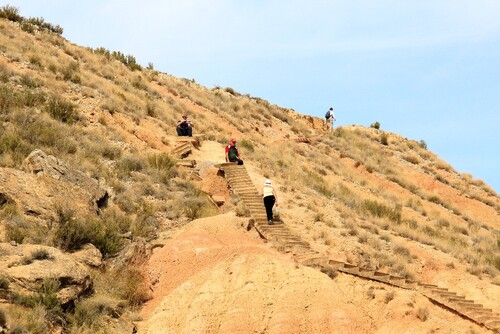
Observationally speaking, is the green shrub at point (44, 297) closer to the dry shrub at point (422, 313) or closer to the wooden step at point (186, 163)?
the dry shrub at point (422, 313)

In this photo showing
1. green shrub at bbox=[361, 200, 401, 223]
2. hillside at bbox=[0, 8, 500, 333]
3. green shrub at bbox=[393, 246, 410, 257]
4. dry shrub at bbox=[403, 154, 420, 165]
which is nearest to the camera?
hillside at bbox=[0, 8, 500, 333]

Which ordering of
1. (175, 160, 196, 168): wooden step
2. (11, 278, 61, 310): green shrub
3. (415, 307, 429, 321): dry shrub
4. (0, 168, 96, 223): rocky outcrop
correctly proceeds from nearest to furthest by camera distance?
1. (11, 278, 61, 310): green shrub
2. (415, 307, 429, 321): dry shrub
3. (0, 168, 96, 223): rocky outcrop
4. (175, 160, 196, 168): wooden step

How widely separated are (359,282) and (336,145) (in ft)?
90.6

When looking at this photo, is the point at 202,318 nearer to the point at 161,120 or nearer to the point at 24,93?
the point at 24,93

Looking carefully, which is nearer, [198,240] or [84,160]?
[198,240]

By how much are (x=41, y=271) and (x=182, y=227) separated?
648cm

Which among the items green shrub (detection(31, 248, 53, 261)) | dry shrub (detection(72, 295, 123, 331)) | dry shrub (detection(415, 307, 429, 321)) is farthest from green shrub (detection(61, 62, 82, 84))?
dry shrub (detection(415, 307, 429, 321))

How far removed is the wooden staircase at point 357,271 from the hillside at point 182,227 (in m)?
0.08

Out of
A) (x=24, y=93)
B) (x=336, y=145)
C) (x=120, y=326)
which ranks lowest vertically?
(x=120, y=326)

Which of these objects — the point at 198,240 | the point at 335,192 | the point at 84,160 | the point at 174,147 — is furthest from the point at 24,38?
the point at 198,240

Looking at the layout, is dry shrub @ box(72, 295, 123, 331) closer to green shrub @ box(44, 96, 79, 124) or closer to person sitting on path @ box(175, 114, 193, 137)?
green shrub @ box(44, 96, 79, 124)

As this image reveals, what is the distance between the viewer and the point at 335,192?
30.3 meters

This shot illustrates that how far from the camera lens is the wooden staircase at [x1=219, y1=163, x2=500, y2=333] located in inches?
689

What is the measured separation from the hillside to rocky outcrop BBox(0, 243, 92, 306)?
0.13 feet
